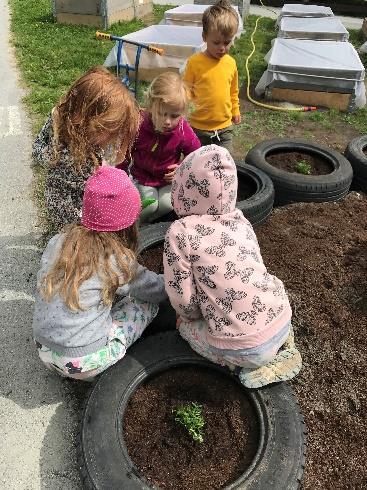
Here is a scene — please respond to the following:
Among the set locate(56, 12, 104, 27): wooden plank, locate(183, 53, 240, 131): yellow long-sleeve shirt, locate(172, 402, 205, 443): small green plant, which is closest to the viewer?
locate(172, 402, 205, 443): small green plant

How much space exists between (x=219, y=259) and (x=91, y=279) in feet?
2.23

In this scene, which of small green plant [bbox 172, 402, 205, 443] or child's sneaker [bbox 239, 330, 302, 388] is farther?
child's sneaker [bbox 239, 330, 302, 388]

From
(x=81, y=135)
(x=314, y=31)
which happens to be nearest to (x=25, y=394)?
(x=81, y=135)

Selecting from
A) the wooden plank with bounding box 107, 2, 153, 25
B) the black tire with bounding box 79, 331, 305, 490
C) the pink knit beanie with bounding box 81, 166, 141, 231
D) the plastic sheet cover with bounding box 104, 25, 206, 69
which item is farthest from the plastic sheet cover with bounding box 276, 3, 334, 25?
the black tire with bounding box 79, 331, 305, 490

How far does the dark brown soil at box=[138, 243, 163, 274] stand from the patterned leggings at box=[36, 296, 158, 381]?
68 cm

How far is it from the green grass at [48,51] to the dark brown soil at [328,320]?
13.1ft

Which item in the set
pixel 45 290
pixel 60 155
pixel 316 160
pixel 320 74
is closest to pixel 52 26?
pixel 320 74

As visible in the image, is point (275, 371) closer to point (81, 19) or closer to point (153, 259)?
point (153, 259)

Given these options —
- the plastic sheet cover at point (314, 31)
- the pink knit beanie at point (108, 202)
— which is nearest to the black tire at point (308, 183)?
the pink knit beanie at point (108, 202)

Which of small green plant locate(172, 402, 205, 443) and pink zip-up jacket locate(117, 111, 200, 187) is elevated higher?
pink zip-up jacket locate(117, 111, 200, 187)

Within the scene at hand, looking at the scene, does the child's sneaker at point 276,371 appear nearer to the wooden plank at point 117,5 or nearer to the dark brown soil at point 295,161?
the dark brown soil at point 295,161

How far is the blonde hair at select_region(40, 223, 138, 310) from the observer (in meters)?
2.34

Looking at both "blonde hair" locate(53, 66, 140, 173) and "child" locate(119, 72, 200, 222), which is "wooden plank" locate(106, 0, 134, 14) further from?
"blonde hair" locate(53, 66, 140, 173)

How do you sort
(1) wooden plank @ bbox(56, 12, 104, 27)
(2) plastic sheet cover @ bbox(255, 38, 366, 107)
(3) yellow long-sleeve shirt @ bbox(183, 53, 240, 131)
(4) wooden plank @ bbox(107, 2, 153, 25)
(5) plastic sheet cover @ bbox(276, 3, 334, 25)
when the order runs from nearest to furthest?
(3) yellow long-sleeve shirt @ bbox(183, 53, 240, 131) → (2) plastic sheet cover @ bbox(255, 38, 366, 107) → (1) wooden plank @ bbox(56, 12, 104, 27) → (4) wooden plank @ bbox(107, 2, 153, 25) → (5) plastic sheet cover @ bbox(276, 3, 334, 25)
